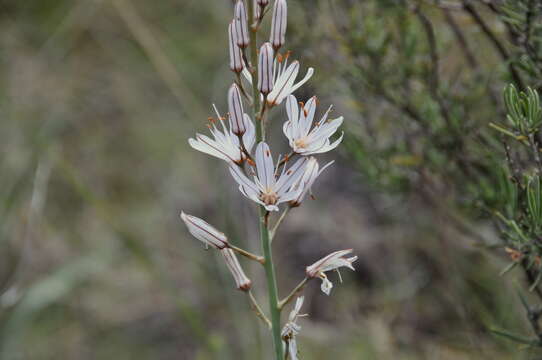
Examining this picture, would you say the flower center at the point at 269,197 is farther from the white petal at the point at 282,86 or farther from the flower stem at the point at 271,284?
the white petal at the point at 282,86

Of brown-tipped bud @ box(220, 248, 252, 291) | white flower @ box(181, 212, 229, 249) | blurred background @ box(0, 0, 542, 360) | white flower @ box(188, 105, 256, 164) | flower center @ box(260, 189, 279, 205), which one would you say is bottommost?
blurred background @ box(0, 0, 542, 360)

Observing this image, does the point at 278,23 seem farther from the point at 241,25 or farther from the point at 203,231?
the point at 203,231

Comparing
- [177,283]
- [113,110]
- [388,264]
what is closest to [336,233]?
[388,264]

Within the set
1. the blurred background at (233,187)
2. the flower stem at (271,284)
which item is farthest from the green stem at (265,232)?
the blurred background at (233,187)

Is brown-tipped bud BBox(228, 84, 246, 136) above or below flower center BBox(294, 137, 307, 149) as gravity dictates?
above

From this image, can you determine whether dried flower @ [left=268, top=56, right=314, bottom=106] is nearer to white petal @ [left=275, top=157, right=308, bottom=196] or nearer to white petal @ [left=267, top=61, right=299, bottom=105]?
white petal @ [left=267, top=61, right=299, bottom=105]

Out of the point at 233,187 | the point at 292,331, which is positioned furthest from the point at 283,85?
the point at 233,187

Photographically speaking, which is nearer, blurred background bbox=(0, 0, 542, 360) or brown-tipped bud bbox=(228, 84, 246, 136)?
brown-tipped bud bbox=(228, 84, 246, 136)

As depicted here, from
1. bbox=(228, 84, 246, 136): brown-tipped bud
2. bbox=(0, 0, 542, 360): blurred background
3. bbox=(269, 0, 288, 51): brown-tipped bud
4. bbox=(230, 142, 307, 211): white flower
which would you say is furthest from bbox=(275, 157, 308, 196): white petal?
bbox=(0, 0, 542, 360): blurred background

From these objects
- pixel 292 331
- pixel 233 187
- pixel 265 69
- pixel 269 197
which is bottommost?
pixel 233 187
